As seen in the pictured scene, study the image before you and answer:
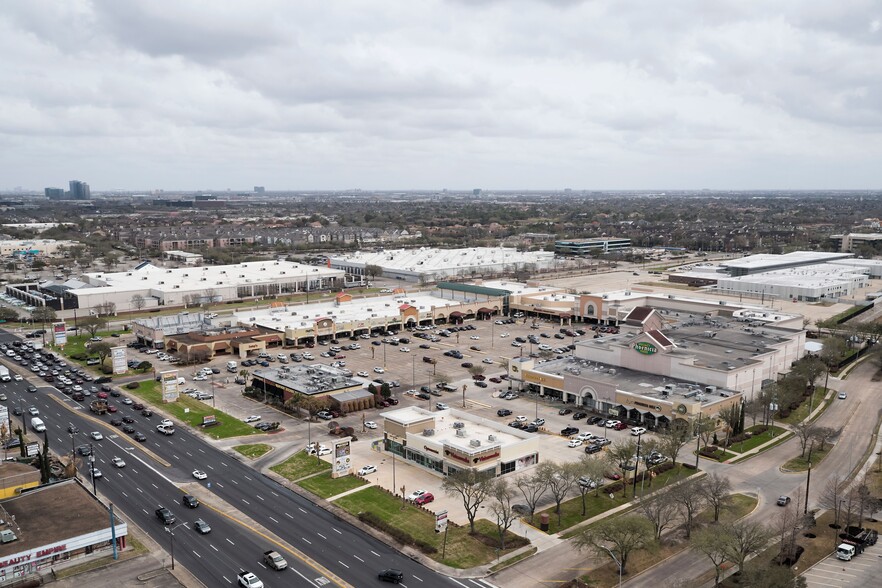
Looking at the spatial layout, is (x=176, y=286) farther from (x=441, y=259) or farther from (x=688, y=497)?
(x=688, y=497)

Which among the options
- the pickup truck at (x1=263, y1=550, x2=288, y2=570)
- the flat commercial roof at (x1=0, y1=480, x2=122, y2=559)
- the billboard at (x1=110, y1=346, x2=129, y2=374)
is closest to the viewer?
the pickup truck at (x1=263, y1=550, x2=288, y2=570)

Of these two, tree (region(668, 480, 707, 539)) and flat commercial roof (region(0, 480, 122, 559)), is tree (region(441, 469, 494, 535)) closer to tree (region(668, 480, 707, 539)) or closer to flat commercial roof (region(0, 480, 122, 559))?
tree (region(668, 480, 707, 539))

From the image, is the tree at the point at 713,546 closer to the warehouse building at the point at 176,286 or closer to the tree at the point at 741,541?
the tree at the point at 741,541

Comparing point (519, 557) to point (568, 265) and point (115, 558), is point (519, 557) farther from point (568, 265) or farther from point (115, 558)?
point (568, 265)

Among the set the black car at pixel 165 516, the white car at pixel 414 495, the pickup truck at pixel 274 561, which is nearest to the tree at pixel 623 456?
the white car at pixel 414 495

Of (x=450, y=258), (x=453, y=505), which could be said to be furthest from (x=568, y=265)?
(x=453, y=505)

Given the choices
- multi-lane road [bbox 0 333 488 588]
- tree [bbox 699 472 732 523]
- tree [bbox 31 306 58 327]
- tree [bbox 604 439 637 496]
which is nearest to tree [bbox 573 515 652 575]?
multi-lane road [bbox 0 333 488 588]

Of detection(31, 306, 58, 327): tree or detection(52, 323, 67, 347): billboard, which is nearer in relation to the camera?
detection(52, 323, 67, 347): billboard
